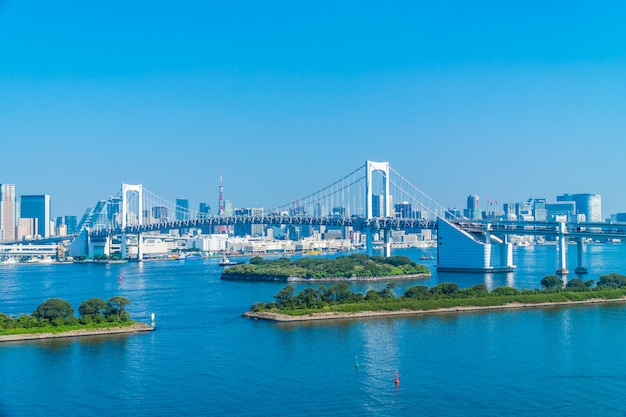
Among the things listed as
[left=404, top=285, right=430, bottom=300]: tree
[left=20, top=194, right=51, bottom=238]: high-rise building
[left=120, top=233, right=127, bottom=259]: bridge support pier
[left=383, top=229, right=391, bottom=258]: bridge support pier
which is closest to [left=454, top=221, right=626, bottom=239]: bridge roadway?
[left=383, top=229, right=391, bottom=258]: bridge support pier

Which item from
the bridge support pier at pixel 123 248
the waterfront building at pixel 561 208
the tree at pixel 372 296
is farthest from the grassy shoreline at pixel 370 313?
the waterfront building at pixel 561 208

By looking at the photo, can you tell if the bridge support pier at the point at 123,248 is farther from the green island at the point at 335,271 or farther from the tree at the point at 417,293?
the tree at the point at 417,293

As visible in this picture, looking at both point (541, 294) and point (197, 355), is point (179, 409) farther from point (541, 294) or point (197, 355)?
point (541, 294)

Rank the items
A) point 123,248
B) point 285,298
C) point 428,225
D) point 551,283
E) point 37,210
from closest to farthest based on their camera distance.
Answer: point 285,298 < point 551,283 < point 428,225 < point 123,248 < point 37,210

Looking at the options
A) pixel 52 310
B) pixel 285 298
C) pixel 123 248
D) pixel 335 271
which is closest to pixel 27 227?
pixel 123 248

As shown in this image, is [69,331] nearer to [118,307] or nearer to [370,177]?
→ [118,307]

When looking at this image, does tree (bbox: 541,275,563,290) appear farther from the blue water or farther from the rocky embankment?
the rocky embankment

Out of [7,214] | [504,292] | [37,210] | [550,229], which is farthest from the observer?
[37,210]
